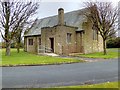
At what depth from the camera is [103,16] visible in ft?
112

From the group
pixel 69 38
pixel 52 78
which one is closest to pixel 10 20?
pixel 69 38

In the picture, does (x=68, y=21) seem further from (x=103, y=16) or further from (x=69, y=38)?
(x=103, y=16)

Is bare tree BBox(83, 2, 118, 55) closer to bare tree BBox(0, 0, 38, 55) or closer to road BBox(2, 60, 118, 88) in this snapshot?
bare tree BBox(0, 0, 38, 55)

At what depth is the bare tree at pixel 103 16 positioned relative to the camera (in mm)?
34281

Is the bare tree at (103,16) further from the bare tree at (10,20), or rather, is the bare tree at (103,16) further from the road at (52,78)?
the road at (52,78)

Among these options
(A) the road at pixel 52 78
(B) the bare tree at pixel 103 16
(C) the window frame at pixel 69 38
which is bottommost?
(A) the road at pixel 52 78

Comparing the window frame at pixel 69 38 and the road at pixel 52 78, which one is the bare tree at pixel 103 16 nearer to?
the window frame at pixel 69 38

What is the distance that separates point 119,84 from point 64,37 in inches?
1002

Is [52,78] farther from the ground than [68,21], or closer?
closer

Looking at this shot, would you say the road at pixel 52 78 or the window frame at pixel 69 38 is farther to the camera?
the window frame at pixel 69 38

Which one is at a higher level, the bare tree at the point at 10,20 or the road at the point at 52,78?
the bare tree at the point at 10,20

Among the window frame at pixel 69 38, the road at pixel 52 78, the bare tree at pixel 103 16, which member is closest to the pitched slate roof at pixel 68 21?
the window frame at pixel 69 38

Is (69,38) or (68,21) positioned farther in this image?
(68,21)

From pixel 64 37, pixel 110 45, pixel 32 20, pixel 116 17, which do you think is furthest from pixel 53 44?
pixel 110 45
